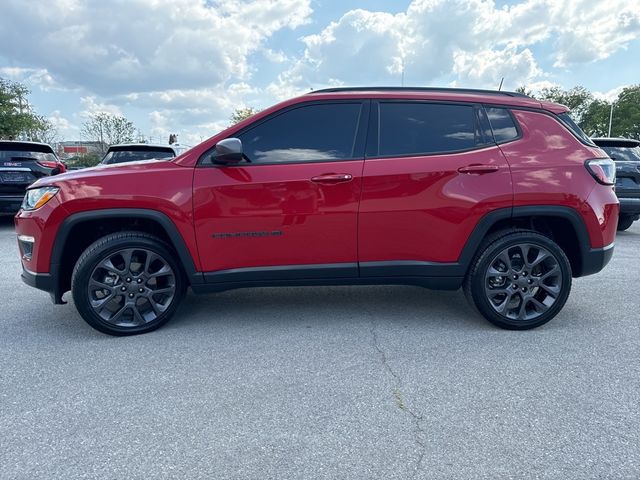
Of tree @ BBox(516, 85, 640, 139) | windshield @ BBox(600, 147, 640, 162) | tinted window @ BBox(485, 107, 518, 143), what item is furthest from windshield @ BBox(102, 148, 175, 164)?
tree @ BBox(516, 85, 640, 139)

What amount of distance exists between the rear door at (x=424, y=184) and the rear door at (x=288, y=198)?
0.14 m

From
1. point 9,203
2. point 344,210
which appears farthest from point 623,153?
point 9,203

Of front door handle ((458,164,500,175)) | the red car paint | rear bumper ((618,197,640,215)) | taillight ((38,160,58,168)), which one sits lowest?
rear bumper ((618,197,640,215))

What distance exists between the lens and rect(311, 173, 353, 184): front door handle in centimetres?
330

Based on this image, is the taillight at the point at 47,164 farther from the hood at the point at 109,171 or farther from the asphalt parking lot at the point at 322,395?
the hood at the point at 109,171

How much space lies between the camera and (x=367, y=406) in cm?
245

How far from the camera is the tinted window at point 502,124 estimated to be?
11.5ft

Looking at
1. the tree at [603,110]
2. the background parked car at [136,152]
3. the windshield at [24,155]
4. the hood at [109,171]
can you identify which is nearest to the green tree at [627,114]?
the tree at [603,110]

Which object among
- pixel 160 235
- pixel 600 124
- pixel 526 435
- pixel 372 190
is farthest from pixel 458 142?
pixel 600 124

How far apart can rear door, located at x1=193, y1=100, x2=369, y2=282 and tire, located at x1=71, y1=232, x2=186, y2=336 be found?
0.36 m

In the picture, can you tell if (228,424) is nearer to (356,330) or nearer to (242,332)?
(242,332)

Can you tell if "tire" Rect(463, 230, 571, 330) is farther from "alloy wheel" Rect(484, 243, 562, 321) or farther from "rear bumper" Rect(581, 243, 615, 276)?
"rear bumper" Rect(581, 243, 615, 276)

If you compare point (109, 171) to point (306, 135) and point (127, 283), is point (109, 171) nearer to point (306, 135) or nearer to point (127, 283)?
point (127, 283)

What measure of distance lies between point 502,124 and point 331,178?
4.86 feet
